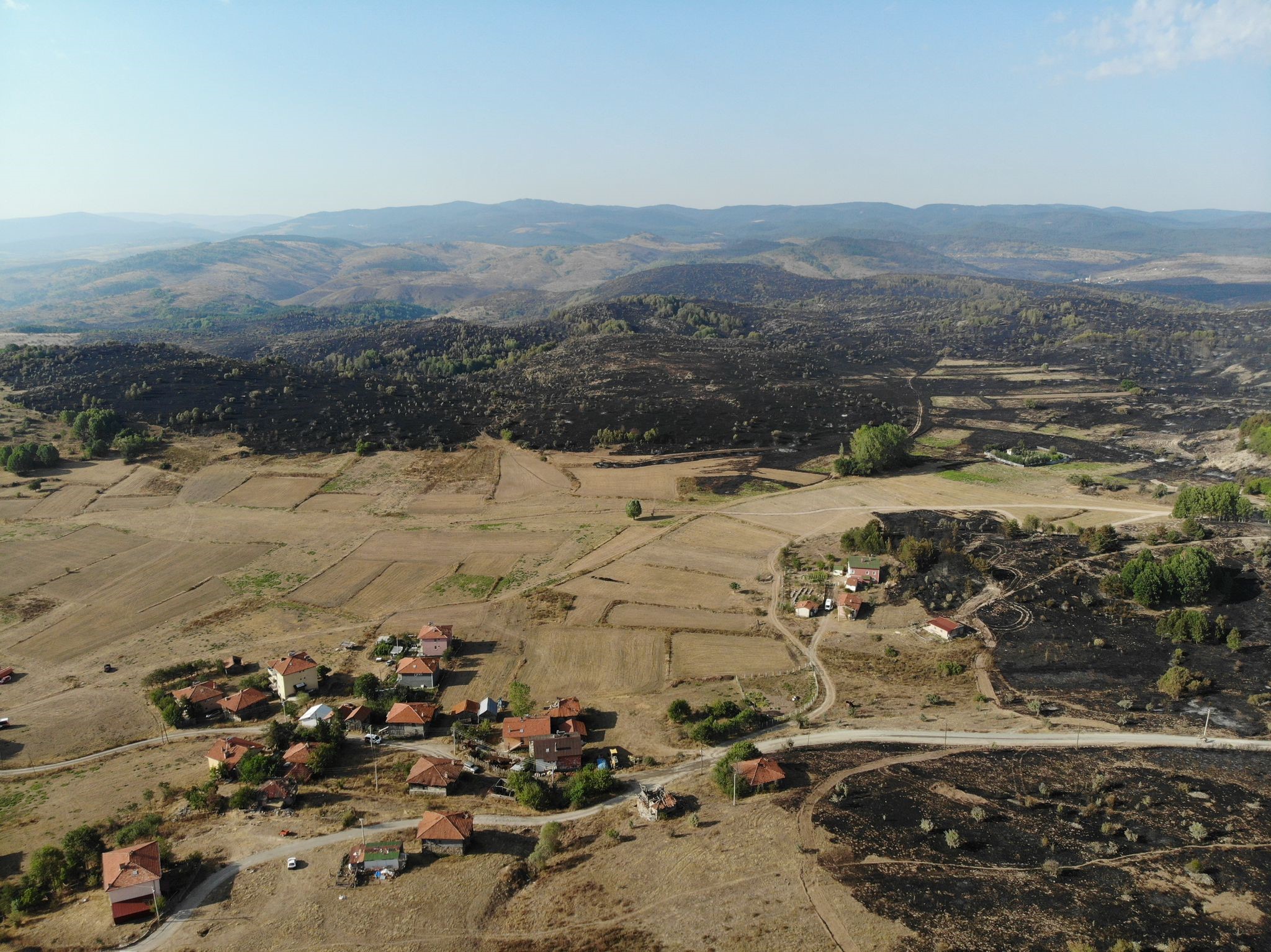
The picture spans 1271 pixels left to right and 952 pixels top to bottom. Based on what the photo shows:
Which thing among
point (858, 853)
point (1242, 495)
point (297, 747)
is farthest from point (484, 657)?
point (1242, 495)

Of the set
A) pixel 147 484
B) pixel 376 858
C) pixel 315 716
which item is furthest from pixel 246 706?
pixel 147 484

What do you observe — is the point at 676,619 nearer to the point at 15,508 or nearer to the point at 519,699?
the point at 519,699

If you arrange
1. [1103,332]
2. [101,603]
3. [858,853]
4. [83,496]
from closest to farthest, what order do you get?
[858,853], [101,603], [83,496], [1103,332]

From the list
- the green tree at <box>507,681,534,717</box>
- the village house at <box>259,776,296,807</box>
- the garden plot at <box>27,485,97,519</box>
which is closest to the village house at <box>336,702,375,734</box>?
the village house at <box>259,776,296,807</box>

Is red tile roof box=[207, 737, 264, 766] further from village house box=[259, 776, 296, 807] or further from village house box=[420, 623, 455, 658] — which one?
village house box=[420, 623, 455, 658]

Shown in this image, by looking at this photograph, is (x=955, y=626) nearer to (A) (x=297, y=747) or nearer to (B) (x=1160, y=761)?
(B) (x=1160, y=761)
